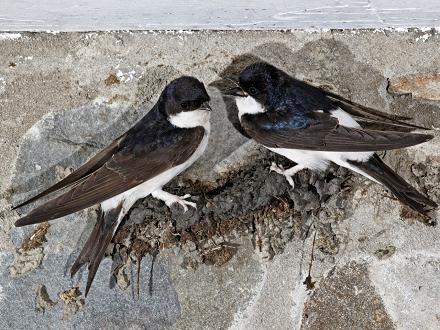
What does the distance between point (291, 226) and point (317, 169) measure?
0.23m

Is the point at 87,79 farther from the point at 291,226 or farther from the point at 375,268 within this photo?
the point at 375,268

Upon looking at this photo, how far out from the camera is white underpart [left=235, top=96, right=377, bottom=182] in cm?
229

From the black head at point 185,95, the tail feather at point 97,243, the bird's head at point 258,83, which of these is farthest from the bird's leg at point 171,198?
the bird's head at point 258,83

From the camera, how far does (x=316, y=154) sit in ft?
7.79

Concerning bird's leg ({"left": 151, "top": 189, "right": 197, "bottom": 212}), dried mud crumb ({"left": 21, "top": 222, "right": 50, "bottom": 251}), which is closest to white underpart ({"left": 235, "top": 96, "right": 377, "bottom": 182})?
bird's leg ({"left": 151, "top": 189, "right": 197, "bottom": 212})

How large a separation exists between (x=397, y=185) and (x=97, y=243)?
974mm

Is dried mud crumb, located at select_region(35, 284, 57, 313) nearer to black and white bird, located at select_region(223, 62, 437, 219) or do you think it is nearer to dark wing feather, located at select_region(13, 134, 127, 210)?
dark wing feather, located at select_region(13, 134, 127, 210)

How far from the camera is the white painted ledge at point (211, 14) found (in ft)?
6.60

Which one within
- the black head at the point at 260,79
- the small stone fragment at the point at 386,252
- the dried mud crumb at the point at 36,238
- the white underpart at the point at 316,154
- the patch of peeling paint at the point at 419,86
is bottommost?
the small stone fragment at the point at 386,252

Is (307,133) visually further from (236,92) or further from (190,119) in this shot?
(190,119)

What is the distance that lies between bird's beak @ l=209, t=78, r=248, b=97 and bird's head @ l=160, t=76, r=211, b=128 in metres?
0.10

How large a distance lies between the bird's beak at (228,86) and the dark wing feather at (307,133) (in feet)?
0.31

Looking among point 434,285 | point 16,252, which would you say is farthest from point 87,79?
point 434,285

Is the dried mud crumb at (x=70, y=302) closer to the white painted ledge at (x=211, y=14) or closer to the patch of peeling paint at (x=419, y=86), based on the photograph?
the white painted ledge at (x=211, y=14)
